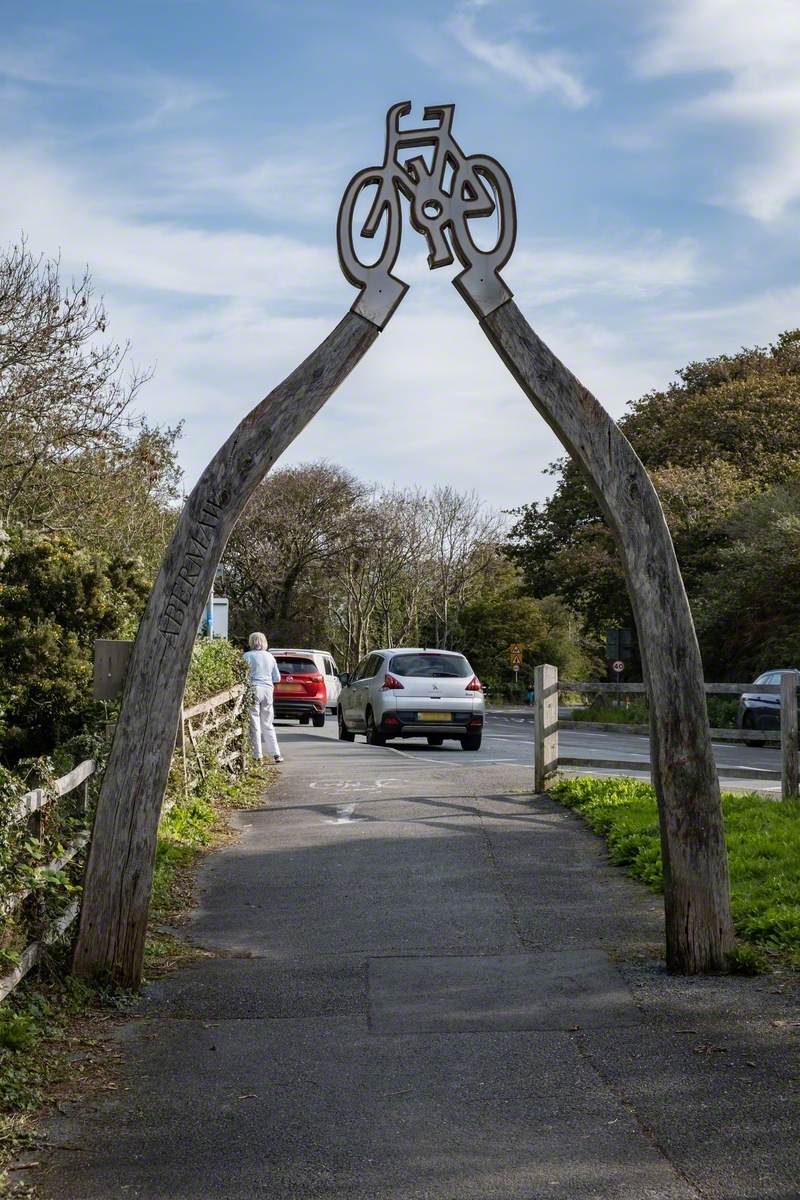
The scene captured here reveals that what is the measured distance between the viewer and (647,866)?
9562mm

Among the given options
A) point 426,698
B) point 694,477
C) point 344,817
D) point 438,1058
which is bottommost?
point 438,1058

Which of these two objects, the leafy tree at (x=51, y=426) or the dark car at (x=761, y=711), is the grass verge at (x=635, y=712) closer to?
the dark car at (x=761, y=711)

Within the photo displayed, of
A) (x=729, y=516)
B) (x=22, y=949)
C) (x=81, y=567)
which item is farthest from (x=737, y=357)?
(x=22, y=949)

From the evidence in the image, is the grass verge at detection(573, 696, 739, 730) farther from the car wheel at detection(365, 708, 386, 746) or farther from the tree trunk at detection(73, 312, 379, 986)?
the tree trunk at detection(73, 312, 379, 986)

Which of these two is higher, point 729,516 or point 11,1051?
point 729,516

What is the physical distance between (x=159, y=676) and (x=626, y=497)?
2.56 m

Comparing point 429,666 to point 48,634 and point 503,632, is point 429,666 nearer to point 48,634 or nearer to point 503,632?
point 48,634

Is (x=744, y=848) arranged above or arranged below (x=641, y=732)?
below

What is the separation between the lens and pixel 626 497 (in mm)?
6949

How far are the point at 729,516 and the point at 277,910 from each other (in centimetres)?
3250

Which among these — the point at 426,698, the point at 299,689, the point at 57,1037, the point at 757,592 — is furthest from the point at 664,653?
the point at 757,592

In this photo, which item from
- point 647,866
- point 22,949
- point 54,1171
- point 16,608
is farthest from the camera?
point 16,608

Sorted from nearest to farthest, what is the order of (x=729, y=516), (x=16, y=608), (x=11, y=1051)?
(x=11, y=1051) → (x=16, y=608) → (x=729, y=516)

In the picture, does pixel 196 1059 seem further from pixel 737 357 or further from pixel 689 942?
pixel 737 357
